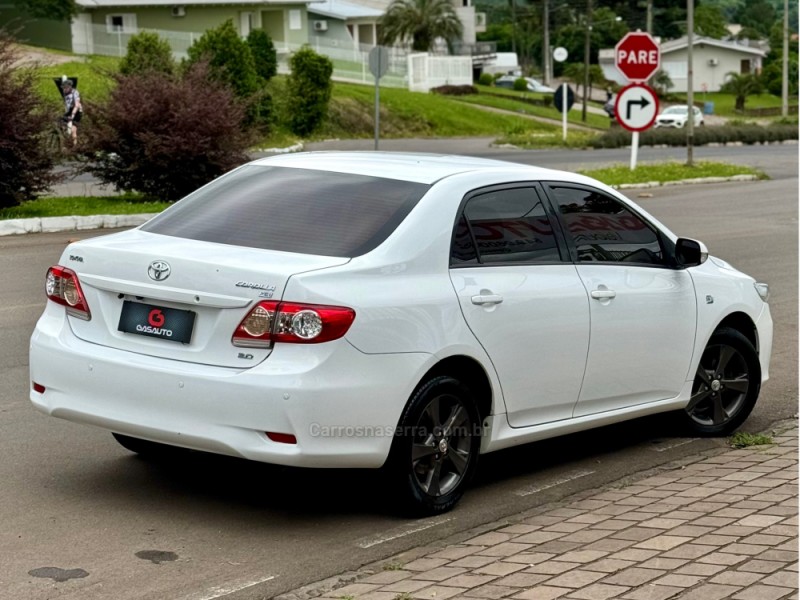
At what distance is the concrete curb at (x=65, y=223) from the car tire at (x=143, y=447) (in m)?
11.2

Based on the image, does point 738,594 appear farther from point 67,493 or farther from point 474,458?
A: point 67,493

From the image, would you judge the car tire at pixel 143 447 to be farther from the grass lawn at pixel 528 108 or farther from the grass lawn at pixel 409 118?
the grass lawn at pixel 528 108

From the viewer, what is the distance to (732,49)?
126812 mm

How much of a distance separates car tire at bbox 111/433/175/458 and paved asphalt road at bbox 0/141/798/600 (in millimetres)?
81

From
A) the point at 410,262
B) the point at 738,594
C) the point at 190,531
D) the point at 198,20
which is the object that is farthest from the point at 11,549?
the point at 198,20

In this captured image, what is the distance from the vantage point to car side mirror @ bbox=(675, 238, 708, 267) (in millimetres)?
7684

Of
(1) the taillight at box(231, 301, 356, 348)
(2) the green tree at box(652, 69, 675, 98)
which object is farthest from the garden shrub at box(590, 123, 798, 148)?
(2) the green tree at box(652, 69, 675, 98)

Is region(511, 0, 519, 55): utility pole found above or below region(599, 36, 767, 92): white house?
above

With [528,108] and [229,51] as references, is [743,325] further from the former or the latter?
[528,108]

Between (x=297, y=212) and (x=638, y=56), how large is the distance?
22.1 metres

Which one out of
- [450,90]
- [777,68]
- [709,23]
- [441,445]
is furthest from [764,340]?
[709,23]

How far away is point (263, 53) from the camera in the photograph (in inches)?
2205

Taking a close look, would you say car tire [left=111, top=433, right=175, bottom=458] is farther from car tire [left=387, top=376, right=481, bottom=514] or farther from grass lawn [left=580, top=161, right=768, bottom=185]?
grass lawn [left=580, top=161, right=768, bottom=185]

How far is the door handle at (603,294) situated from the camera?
23.2 feet
